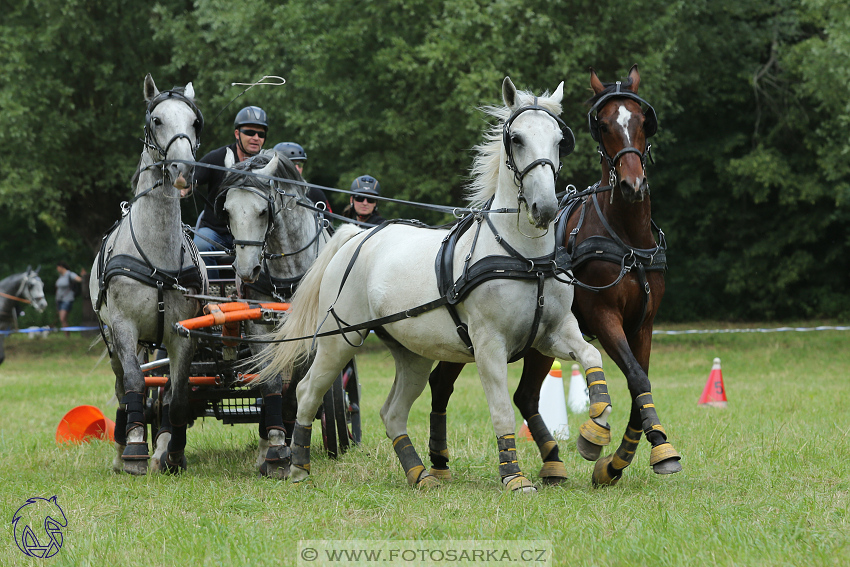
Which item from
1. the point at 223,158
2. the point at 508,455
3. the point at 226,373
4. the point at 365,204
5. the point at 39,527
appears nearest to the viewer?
the point at 39,527

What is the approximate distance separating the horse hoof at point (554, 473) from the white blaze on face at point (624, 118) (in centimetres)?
204

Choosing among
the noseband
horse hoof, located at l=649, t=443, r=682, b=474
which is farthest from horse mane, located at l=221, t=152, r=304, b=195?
horse hoof, located at l=649, t=443, r=682, b=474

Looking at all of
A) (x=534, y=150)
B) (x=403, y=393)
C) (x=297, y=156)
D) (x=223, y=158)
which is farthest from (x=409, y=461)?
(x=297, y=156)

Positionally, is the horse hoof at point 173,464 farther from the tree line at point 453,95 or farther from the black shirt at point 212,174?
the tree line at point 453,95

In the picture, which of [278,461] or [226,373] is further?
[226,373]

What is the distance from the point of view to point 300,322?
6328 mm

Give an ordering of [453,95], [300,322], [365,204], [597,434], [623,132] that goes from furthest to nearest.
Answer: [453,95] < [365,204] < [300,322] < [623,132] < [597,434]

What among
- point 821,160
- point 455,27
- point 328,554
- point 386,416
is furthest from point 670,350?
point 328,554

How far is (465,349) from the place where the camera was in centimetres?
546

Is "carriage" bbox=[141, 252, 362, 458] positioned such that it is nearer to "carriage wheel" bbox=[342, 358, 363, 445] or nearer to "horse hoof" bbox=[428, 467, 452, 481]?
"carriage wheel" bbox=[342, 358, 363, 445]

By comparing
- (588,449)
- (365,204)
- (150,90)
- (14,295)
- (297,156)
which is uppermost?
(150,90)

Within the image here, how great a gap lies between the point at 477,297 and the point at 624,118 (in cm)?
144

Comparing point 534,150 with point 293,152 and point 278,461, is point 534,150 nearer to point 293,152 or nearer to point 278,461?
point 278,461

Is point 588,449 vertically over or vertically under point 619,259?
under
